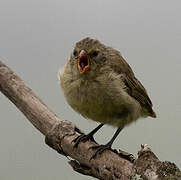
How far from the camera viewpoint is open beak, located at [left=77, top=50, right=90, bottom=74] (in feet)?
8.20

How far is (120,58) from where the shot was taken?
2793 mm

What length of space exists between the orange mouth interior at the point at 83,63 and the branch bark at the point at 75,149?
1.37 ft

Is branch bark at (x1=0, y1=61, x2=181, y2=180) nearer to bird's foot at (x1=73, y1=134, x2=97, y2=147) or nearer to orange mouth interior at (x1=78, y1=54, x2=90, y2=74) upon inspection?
bird's foot at (x1=73, y1=134, x2=97, y2=147)

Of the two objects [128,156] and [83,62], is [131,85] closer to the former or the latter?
[83,62]

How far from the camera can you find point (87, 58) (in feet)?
8.30

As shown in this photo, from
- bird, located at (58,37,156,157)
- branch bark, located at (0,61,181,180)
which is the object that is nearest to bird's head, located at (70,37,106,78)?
bird, located at (58,37,156,157)

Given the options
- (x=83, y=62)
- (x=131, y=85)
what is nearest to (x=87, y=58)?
(x=83, y=62)

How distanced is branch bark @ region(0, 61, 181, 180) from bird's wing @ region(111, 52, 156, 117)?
0.50 metres

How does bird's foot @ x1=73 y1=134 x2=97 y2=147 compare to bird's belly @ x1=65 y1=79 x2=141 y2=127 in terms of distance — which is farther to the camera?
bird's foot @ x1=73 y1=134 x2=97 y2=147

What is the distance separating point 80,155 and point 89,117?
0.29 m

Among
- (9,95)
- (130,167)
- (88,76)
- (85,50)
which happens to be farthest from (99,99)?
(9,95)

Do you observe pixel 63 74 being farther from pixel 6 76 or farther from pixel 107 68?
pixel 6 76

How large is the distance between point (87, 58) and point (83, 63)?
51 mm

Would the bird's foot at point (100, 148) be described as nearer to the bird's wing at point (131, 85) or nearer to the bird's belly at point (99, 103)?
the bird's belly at point (99, 103)
